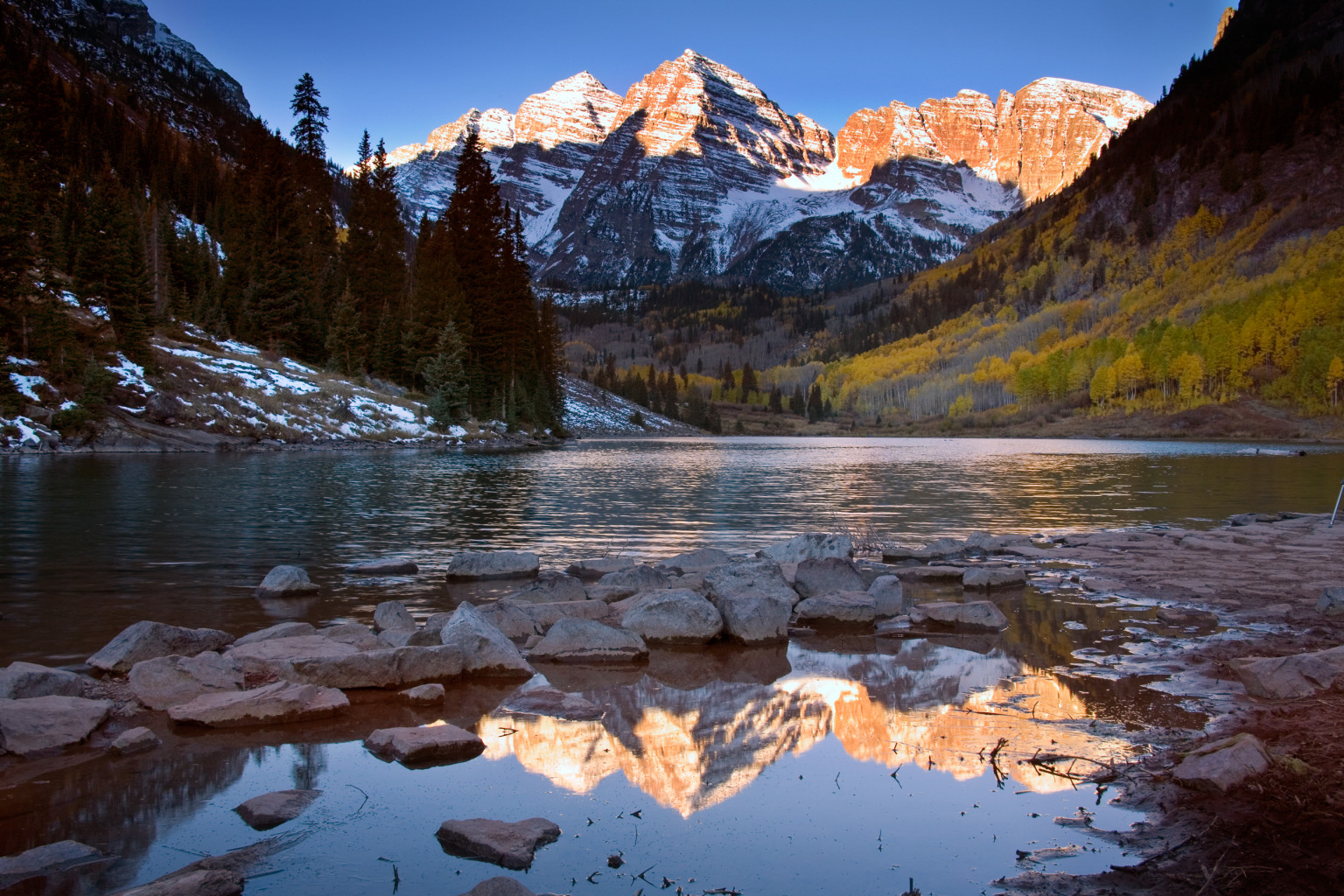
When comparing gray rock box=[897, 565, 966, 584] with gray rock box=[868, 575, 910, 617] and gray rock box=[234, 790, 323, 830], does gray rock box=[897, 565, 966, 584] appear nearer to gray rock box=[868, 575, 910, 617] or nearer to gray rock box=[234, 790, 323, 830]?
gray rock box=[868, 575, 910, 617]

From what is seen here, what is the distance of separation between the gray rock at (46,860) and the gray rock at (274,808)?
3.01 feet

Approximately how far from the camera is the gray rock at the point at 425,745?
778 cm

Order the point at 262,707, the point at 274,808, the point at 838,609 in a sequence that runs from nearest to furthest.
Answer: the point at 274,808 → the point at 262,707 → the point at 838,609

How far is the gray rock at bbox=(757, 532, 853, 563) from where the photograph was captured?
1895 centimetres

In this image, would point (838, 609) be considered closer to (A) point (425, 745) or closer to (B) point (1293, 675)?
(B) point (1293, 675)

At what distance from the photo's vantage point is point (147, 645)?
10656 millimetres

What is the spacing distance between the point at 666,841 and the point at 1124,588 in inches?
533

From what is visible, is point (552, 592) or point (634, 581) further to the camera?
point (634, 581)

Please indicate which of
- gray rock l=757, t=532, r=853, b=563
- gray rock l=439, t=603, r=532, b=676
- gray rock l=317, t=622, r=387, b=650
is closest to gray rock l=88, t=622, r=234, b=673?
gray rock l=317, t=622, r=387, b=650

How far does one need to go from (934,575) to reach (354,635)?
11827 mm

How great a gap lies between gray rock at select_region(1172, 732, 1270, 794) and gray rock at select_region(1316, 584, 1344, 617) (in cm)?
801

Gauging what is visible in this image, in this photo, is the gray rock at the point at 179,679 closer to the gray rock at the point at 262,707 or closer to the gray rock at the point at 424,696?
the gray rock at the point at 262,707

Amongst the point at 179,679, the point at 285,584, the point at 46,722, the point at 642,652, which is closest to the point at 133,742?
the point at 46,722

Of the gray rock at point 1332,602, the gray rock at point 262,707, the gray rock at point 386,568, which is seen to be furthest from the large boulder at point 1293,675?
the gray rock at point 386,568
